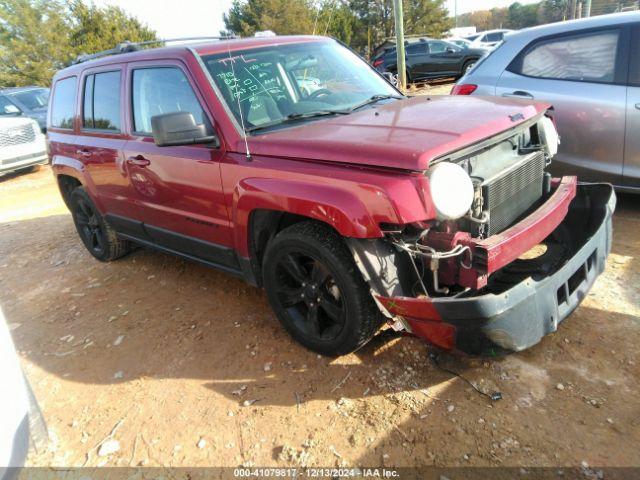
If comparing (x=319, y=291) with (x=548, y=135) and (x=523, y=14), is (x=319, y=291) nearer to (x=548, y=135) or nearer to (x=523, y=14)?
(x=548, y=135)

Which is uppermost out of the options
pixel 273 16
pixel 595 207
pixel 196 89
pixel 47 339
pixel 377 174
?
pixel 273 16

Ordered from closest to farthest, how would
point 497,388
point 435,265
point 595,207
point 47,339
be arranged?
1. point 435,265
2. point 497,388
3. point 595,207
4. point 47,339

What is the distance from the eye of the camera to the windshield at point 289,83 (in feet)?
10.0

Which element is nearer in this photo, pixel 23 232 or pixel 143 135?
pixel 143 135

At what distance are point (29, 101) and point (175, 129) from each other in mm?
12352

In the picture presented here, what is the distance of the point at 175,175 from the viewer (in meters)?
3.35

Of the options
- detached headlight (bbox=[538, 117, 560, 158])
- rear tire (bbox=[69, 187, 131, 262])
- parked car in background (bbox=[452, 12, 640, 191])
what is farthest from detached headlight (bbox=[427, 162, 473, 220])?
rear tire (bbox=[69, 187, 131, 262])

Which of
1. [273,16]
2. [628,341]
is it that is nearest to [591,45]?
[628,341]

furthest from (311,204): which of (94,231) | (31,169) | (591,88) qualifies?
(31,169)

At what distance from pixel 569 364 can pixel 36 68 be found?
28.8m

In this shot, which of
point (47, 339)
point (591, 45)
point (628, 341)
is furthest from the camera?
point (591, 45)

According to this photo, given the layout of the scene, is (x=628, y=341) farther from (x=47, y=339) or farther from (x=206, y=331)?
(x=47, y=339)

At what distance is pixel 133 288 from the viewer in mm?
4348

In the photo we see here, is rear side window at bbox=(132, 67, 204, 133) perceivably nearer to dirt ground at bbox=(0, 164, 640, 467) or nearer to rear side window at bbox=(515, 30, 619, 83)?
dirt ground at bbox=(0, 164, 640, 467)
